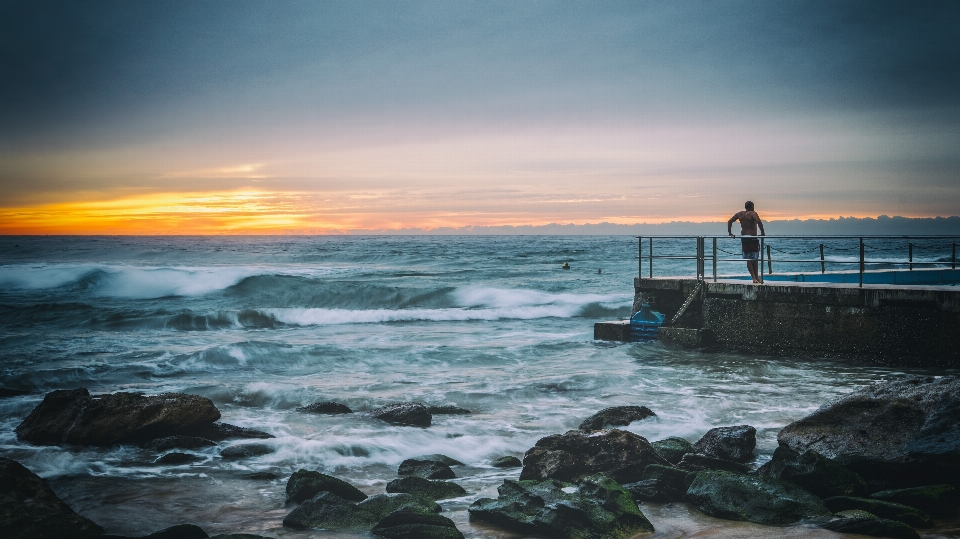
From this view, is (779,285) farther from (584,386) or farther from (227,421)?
(227,421)

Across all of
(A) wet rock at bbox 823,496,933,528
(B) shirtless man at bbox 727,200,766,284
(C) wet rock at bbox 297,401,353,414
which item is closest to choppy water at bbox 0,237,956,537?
(C) wet rock at bbox 297,401,353,414

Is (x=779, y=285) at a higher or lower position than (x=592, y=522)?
higher

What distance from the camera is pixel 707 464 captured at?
21.7 feet

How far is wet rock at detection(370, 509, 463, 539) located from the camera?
16.2 feet

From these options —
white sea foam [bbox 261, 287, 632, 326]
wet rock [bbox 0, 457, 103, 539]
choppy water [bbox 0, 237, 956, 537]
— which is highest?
wet rock [bbox 0, 457, 103, 539]

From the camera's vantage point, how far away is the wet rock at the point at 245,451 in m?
7.50

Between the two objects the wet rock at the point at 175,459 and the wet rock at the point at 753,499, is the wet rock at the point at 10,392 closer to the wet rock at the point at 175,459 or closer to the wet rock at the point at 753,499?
the wet rock at the point at 175,459

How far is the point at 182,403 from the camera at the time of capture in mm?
8320

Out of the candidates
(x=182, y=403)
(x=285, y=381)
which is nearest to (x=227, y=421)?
(x=182, y=403)

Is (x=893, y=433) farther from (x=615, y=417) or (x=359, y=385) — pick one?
(x=359, y=385)

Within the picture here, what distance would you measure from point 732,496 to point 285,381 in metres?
8.69

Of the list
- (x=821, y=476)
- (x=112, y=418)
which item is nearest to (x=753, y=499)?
(x=821, y=476)

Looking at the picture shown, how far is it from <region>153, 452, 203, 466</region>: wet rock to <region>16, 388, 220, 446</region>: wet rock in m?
0.83

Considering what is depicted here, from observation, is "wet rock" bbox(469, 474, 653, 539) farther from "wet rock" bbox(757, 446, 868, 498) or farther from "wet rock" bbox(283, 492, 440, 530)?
"wet rock" bbox(757, 446, 868, 498)
